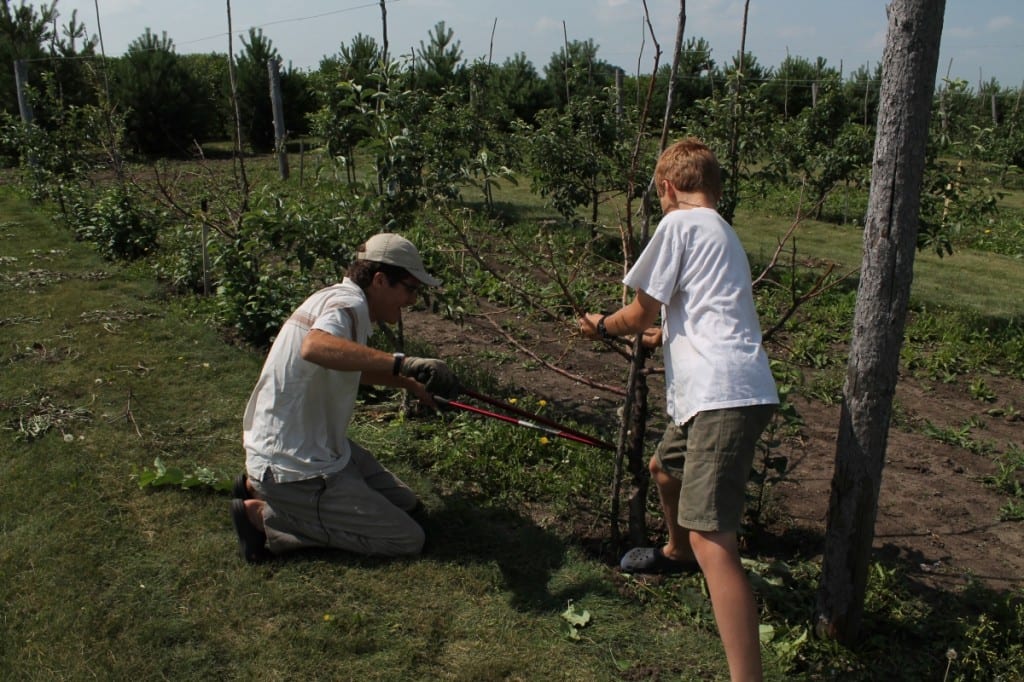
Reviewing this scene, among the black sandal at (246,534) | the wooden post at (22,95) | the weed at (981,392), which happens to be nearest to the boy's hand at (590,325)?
the black sandal at (246,534)

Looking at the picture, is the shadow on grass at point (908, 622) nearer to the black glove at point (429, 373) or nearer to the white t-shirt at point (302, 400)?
the black glove at point (429, 373)

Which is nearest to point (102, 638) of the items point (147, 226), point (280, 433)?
point (280, 433)

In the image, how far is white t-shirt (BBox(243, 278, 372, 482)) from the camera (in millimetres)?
3270

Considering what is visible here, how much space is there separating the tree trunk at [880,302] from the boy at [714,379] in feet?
1.04

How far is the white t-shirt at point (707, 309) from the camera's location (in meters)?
2.56

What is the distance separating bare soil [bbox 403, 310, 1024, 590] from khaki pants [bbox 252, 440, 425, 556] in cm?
76

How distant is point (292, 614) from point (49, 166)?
35.3 feet

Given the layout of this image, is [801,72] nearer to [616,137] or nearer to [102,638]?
[616,137]

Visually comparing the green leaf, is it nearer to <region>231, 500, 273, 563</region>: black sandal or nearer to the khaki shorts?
the khaki shorts

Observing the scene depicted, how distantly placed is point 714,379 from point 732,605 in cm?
66

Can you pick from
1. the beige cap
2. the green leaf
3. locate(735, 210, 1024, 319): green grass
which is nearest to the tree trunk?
the green leaf

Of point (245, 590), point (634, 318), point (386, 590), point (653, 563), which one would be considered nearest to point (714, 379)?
point (634, 318)

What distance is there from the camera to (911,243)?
2543 millimetres

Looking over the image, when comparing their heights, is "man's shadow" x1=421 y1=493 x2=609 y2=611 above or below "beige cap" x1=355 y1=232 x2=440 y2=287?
below
